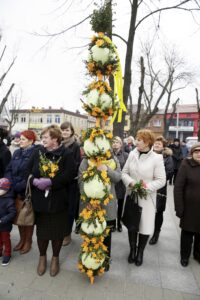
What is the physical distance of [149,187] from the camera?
341cm

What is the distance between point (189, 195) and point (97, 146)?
1667 millimetres

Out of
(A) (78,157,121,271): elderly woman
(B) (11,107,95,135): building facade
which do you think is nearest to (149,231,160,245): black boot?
(A) (78,157,121,271): elderly woman

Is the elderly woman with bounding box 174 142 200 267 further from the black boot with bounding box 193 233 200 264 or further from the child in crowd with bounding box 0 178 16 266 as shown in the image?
the child in crowd with bounding box 0 178 16 266

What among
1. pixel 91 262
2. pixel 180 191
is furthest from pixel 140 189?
pixel 91 262

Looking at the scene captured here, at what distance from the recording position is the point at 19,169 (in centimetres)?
358

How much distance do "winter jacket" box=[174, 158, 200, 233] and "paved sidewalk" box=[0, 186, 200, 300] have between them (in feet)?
2.17

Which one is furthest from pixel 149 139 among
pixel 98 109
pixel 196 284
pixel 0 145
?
pixel 0 145

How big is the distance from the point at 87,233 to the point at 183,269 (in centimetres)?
161

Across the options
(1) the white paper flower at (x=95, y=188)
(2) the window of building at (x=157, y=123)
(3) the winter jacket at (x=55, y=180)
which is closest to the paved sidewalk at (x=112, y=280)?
(3) the winter jacket at (x=55, y=180)

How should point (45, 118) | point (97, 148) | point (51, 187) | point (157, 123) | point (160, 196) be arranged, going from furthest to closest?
point (45, 118) < point (157, 123) < point (160, 196) < point (51, 187) < point (97, 148)

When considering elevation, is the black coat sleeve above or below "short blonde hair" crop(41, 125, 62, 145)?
below

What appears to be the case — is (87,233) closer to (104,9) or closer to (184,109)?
(104,9)

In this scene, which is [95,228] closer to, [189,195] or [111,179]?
[111,179]

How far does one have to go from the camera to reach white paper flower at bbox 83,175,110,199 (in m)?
2.91
